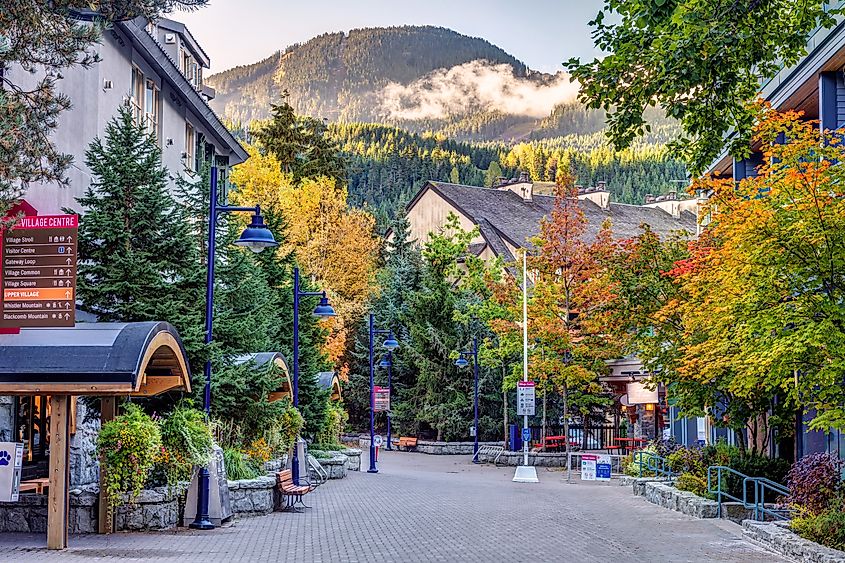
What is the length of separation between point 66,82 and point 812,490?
55.5ft

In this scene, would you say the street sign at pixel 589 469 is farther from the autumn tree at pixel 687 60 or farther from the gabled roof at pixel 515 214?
the gabled roof at pixel 515 214

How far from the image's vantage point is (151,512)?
1841 centimetres

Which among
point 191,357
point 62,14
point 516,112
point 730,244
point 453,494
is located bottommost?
point 453,494

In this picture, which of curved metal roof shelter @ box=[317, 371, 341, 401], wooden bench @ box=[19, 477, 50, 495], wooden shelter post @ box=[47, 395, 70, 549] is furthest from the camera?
curved metal roof shelter @ box=[317, 371, 341, 401]

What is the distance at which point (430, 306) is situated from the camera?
175 ft

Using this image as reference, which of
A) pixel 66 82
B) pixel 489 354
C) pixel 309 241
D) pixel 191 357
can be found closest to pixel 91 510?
pixel 191 357

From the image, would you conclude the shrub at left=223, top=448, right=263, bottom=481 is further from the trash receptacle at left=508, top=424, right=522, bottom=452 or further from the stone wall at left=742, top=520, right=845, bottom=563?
the trash receptacle at left=508, top=424, right=522, bottom=452

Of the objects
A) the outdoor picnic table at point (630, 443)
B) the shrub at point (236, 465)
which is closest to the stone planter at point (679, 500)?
the shrub at point (236, 465)

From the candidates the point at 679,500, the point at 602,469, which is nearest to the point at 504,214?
the point at 602,469

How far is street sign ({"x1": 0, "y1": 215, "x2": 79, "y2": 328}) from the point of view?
1612 cm

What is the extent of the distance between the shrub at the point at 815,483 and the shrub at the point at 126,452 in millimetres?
10100

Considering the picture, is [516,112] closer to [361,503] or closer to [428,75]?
[428,75]

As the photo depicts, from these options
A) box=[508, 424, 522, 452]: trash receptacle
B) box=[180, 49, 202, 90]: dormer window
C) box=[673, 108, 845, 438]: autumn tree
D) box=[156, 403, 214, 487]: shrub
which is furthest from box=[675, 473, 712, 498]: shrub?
box=[180, 49, 202, 90]: dormer window

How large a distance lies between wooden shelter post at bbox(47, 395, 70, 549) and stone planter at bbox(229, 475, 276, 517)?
17.7 ft
